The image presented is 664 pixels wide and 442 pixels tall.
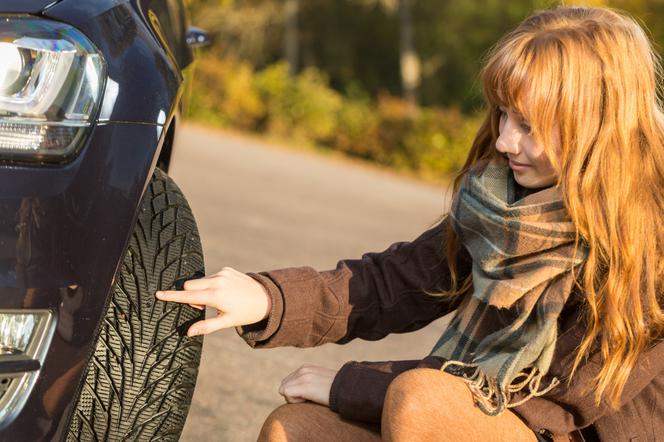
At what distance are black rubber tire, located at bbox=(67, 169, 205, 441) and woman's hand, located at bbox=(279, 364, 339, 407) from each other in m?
0.26

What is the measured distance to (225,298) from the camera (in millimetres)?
2150

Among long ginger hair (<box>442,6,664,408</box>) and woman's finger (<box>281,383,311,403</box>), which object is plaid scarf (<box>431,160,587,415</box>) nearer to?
long ginger hair (<box>442,6,664,408</box>)

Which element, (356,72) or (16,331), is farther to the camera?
(356,72)

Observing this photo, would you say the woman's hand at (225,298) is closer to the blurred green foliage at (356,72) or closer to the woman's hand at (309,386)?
the woman's hand at (309,386)

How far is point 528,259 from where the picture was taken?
212 centimetres

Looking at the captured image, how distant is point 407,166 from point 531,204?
14247 mm

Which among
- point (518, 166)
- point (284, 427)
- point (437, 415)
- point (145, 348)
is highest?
point (518, 166)

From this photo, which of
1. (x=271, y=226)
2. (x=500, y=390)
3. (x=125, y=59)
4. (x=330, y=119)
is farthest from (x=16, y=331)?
(x=330, y=119)

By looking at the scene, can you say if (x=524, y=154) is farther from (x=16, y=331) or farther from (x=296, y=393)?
(x=16, y=331)

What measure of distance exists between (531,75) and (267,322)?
76 centimetres

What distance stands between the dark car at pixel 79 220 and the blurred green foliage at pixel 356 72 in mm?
6781

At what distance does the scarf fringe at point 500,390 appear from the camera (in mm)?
2068

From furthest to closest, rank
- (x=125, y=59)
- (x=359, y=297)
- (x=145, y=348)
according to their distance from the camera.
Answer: (x=359, y=297) < (x=145, y=348) < (x=125, y=59)

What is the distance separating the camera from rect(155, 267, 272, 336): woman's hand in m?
2.06
